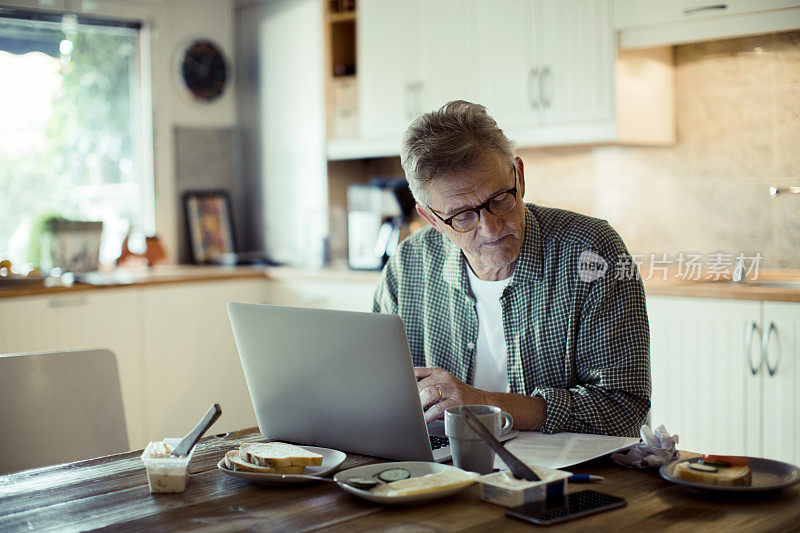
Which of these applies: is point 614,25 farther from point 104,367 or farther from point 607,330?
point 104,367

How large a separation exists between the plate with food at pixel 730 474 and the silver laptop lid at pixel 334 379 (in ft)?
1.19

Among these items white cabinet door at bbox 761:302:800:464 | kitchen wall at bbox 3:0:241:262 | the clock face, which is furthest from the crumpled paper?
the clock face

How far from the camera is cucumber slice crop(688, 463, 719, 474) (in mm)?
1213

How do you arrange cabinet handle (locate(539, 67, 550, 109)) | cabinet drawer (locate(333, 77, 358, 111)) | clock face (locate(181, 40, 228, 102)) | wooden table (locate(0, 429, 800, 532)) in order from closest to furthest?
wooden table (locate(0, 429, 800, 532)) → cabinet handle (locate(539, 67, 550, 109)) → cabinet drawer (locate(333, 77, 358, 111)) → clock face (locate(181, 40, 228, 102))

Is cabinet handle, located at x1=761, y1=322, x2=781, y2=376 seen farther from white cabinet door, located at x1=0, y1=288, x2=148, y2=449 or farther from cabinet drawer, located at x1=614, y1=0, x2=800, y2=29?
white cabinet door, located at x1=0, y1=288, x2=148, y2=449

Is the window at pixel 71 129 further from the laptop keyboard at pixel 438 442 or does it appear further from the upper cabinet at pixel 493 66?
the laptop keyboard at pixel 438 442

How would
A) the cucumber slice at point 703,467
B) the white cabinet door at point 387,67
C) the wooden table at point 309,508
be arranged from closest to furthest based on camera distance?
1. the wooden table at point 309,508
2. the cucumber slice at point 703,467
3. the white cabinet door at point 387,67

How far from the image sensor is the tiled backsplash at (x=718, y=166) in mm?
3139

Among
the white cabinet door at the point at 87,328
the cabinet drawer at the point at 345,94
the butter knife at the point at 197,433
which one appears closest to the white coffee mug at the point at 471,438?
the butter knife at the point at 197,433

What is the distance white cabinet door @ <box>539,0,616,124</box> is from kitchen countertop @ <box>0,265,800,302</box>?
2.17 feet

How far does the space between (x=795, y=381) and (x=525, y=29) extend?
1630mm

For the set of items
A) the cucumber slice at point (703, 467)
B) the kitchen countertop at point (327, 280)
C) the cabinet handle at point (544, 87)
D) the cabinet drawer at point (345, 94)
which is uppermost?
the cabinet drawer at point (345, 94)

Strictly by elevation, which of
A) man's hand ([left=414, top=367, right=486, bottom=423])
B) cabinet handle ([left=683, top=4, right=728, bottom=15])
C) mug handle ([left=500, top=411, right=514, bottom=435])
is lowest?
mug handle ([left=500, top=411, right=514, bottom=435])

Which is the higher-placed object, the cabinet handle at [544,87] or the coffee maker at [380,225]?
the cabinet handle at [544,87]
